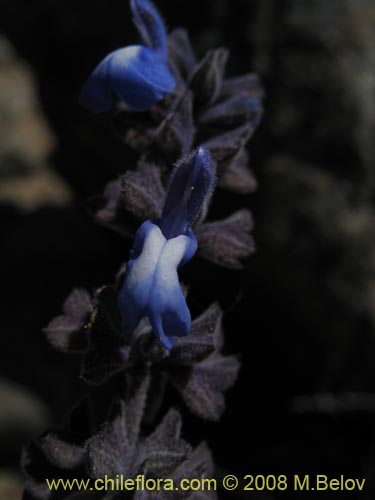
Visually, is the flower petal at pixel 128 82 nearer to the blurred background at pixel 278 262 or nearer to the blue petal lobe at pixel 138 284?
the blue petal lobe at pixel 138 284

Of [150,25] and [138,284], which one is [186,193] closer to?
[138,284]

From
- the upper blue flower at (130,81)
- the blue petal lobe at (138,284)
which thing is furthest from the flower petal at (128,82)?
the blue petal lobe at (138,284)

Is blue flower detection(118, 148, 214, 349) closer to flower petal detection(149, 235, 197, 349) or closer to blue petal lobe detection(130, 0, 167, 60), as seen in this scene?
flower petal detection(149, 235, 197, 349)

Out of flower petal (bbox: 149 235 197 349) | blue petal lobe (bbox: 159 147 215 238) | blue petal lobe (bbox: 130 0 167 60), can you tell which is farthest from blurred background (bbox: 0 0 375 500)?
flower petal (bbox: 149 235 197 349)

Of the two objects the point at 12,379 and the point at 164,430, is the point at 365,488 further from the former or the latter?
the point at 12,379

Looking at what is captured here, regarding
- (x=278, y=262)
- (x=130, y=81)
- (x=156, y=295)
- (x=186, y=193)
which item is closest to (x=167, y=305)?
(x=156, y=295)
